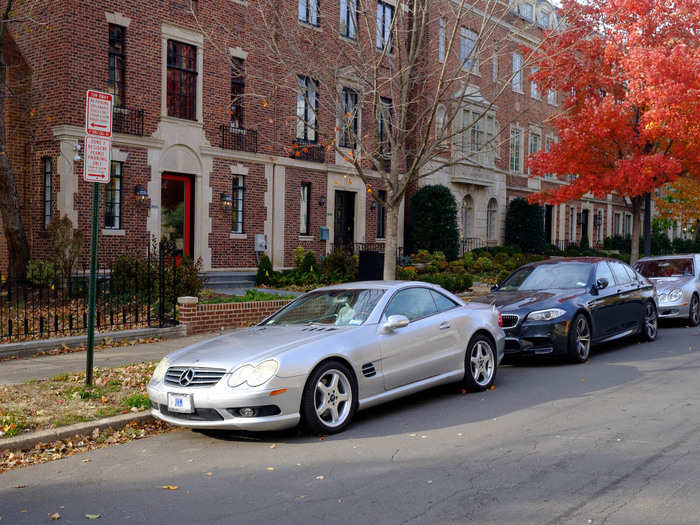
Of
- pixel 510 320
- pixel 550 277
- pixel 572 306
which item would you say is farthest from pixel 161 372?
pixel 550 277

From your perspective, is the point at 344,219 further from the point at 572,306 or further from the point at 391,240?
the point at 572,306

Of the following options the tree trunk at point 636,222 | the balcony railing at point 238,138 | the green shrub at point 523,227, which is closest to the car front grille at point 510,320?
the balcony railing at point 238,138

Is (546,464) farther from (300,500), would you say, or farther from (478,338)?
(478,338)

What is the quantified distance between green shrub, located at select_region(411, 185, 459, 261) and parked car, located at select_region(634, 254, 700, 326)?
34.5 ft

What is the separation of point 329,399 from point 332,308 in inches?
53.9

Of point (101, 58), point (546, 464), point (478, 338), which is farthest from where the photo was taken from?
point (101, 58)

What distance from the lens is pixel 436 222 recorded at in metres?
26.4

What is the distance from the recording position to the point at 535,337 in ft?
32.6

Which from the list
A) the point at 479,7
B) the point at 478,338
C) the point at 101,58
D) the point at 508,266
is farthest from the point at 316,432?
the point at 479,7

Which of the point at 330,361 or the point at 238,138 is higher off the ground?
the point at 238,138

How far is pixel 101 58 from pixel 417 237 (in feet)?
43.4

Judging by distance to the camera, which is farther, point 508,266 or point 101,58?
point 508,266

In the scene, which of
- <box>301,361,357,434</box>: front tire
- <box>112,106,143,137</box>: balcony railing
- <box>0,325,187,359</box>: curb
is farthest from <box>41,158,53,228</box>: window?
<box>301,361,357,434</box>: front tire

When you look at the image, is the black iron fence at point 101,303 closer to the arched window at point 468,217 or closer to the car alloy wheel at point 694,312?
the car alloy wheel at point 694,312
